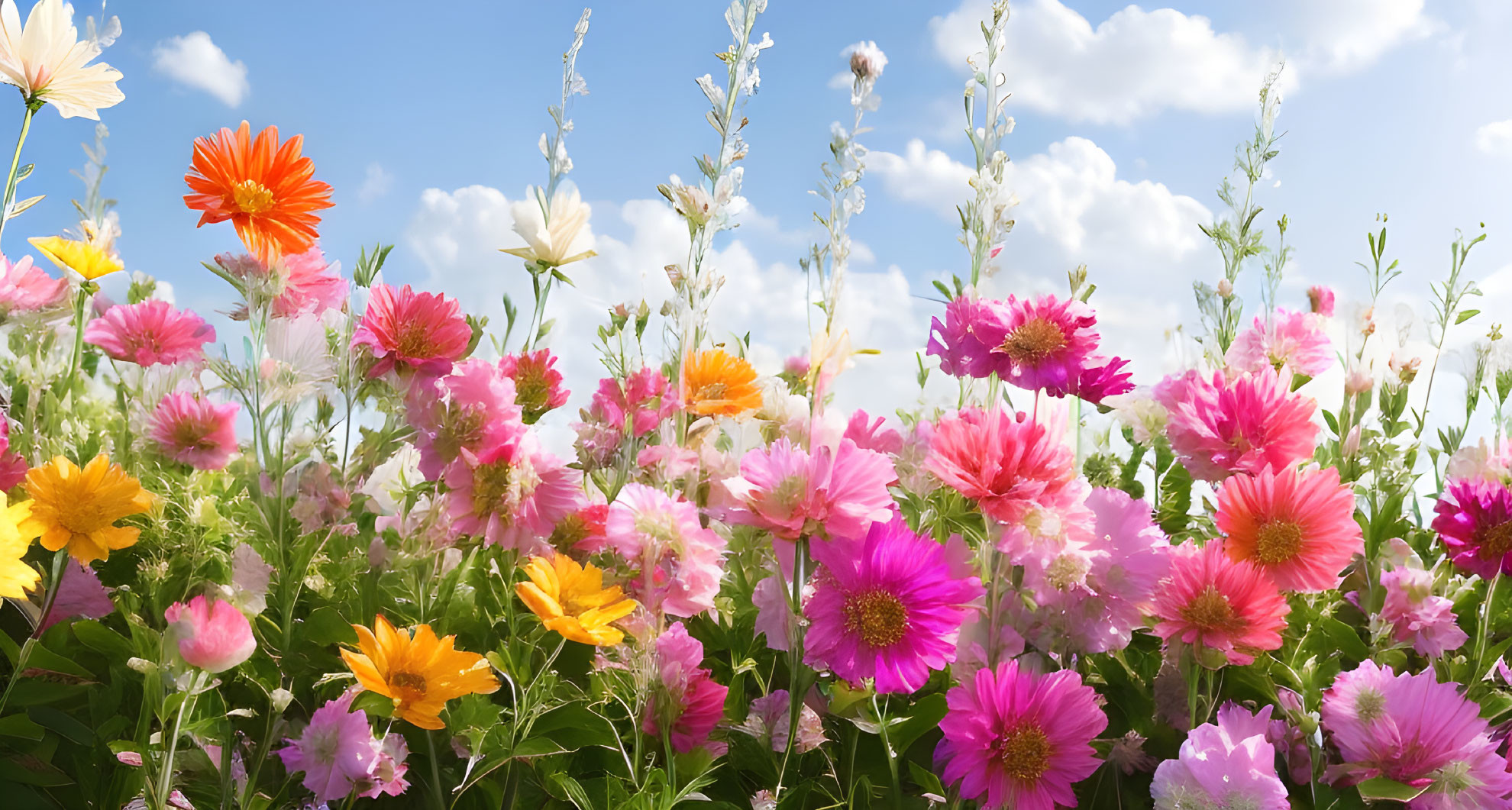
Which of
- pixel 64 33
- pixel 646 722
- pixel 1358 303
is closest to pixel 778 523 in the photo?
pixel 646 722

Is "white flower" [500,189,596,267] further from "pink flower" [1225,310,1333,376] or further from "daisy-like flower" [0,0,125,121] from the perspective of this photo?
"pink flower" [1225,310,1333,376]

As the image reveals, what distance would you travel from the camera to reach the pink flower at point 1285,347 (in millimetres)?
1152

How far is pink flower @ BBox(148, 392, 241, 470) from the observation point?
0.99 metres

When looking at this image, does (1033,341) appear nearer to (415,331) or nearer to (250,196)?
(415,331)

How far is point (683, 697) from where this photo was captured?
28.3 inches

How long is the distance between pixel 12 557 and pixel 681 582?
1.36ft

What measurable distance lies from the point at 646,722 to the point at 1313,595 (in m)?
0.76

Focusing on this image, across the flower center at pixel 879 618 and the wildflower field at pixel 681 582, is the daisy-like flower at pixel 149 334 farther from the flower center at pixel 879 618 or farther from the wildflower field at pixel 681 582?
the flower center at pixel 879 618

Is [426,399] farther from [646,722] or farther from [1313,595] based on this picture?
[1313,595]

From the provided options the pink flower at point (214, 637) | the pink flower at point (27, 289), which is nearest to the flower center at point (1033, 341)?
the pink flower at point (214, 637)

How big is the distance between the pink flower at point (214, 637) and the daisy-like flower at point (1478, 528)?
108cm

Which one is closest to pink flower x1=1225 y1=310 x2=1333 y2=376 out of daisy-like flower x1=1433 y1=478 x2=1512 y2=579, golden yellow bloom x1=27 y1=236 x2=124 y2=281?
daisy-like flower x1=1433 y1=478 x2=1512 y2=579

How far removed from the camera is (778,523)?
2.18 feet

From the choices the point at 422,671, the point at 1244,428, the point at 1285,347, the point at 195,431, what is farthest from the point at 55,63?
the point at 1285,347
